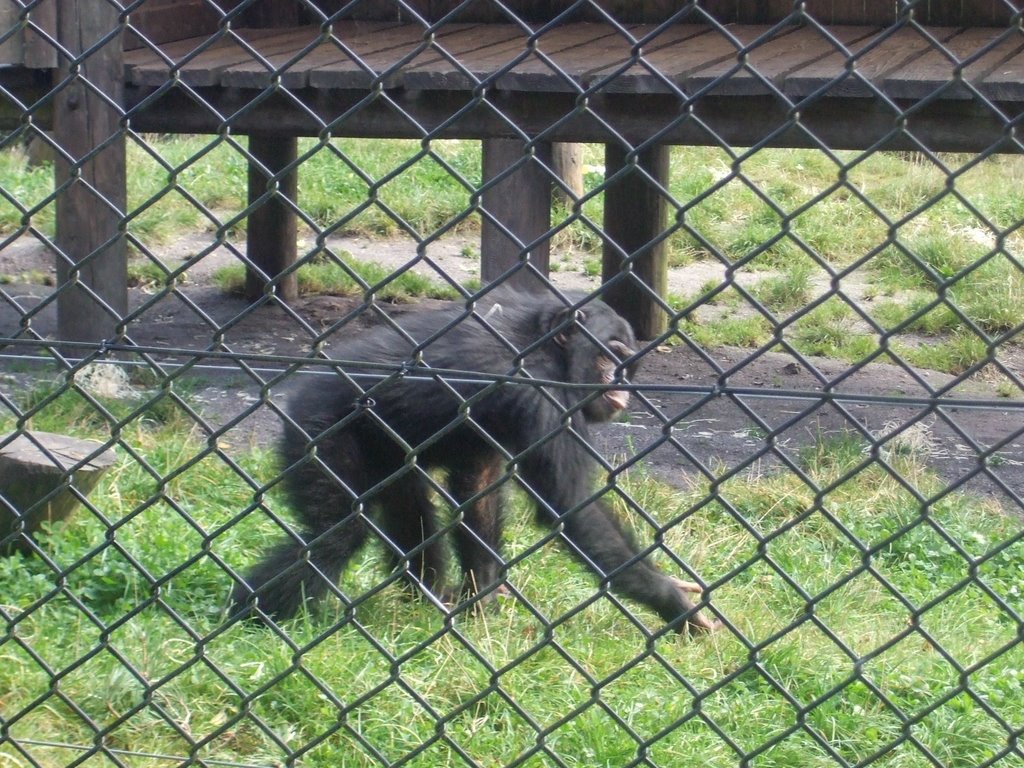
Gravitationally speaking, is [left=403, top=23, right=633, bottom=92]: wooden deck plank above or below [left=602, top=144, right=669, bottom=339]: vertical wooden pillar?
above

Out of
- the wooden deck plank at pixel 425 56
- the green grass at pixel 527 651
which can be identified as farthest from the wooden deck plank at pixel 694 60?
the green grass at pixel 527 651

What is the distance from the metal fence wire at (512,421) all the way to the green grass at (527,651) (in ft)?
0.05

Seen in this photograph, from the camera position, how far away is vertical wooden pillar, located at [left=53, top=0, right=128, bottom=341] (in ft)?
17.3

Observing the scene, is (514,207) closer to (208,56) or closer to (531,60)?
(531,60)

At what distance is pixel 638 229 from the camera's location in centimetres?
676

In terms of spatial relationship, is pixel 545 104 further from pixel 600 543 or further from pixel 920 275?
pixel 920 275

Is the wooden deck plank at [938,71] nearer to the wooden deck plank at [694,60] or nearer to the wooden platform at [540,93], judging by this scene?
the wooden platform at [540,93]

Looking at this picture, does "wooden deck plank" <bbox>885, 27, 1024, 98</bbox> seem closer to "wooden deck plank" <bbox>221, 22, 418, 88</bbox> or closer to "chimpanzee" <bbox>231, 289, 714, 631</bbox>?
"chimpanzee" <bbox>231, 289, 714, 631</bbox>

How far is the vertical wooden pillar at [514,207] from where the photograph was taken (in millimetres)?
5695

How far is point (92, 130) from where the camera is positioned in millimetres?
5496

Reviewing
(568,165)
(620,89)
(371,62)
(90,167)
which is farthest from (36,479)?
(568,165)

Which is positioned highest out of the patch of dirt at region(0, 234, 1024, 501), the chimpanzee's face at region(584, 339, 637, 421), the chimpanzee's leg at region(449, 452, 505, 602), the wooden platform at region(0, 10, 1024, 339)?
the wooden platform at region(0, 10, 1024, 339)

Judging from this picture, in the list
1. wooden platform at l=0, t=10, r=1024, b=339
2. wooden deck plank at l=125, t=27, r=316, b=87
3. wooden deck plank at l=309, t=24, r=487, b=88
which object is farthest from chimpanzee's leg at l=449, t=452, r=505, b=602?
wooden deck plank at l=125, t=27, r=316, b=87

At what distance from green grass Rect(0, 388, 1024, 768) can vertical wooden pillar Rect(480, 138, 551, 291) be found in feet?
5.08
